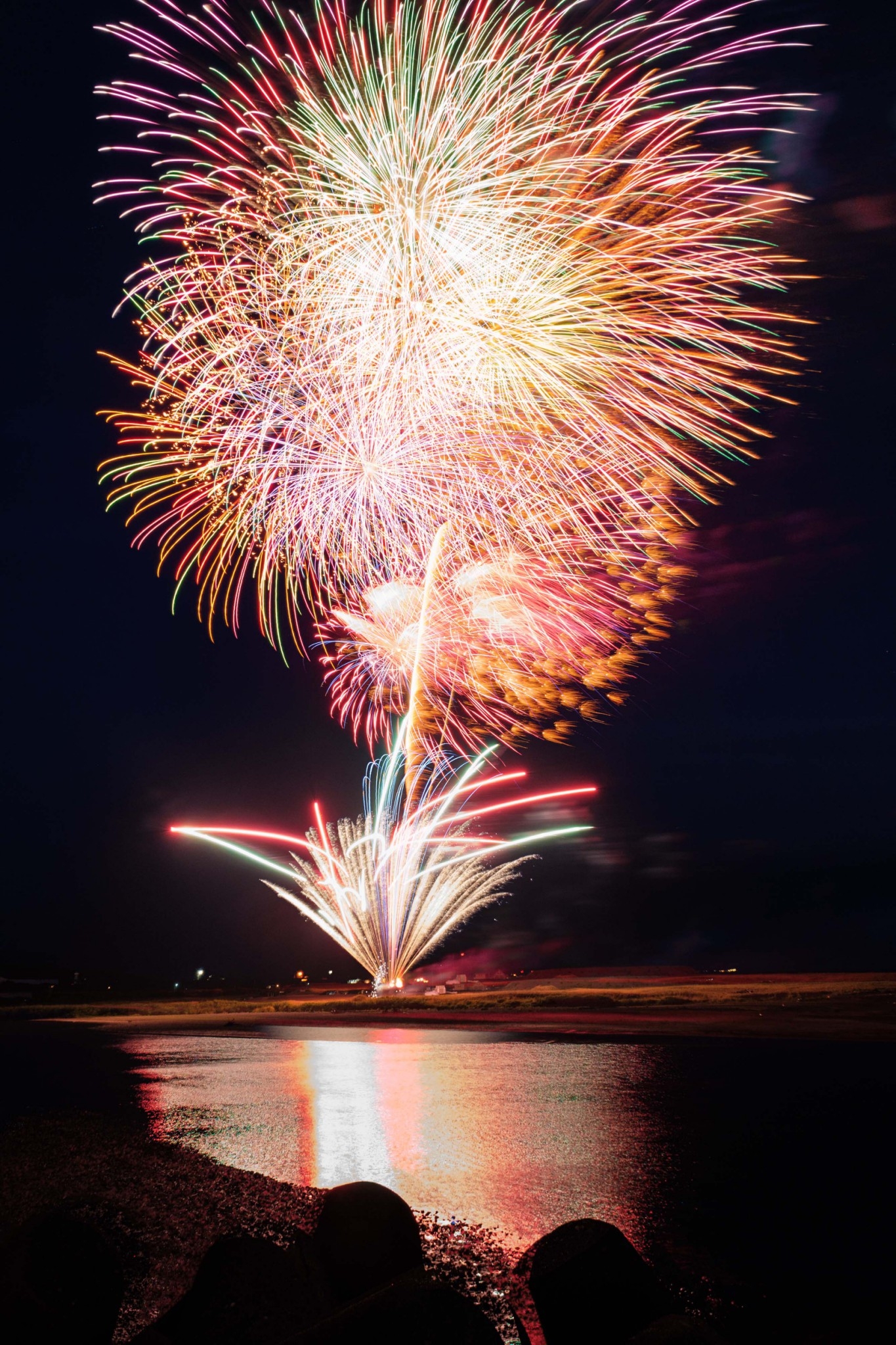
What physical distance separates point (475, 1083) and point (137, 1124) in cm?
432

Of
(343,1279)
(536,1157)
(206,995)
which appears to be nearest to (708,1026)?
(536,1157)

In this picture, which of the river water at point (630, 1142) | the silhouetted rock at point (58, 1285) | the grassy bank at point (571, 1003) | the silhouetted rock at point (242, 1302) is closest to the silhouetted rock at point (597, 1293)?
the silhouetted rock at point (242, 1302)

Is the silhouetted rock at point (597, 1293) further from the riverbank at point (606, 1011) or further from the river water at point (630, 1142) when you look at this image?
the riverbank at point (606, 1011)

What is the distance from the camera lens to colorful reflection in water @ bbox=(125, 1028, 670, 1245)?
5664 millimetres

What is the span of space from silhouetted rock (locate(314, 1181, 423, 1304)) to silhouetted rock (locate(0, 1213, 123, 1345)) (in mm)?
634

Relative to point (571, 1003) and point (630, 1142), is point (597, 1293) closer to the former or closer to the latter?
point (630, 1142)

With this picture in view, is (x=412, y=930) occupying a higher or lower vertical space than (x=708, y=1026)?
higher

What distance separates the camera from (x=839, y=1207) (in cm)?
536

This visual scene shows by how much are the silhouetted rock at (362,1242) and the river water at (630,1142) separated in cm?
184

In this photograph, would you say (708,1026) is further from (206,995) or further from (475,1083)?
(206,995)

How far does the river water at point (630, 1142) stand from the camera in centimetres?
466

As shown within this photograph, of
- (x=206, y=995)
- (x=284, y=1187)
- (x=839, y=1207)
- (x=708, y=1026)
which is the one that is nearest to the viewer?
(x=839, y=1207)

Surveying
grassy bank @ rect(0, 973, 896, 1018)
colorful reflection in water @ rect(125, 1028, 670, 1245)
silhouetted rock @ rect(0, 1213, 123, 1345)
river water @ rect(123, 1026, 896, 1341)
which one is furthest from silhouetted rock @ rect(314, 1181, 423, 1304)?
grassy bank @ rect(0, 973, 896, 1018)

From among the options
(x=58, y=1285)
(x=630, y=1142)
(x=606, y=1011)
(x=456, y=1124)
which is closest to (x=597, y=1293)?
(x=58, y=1285)
